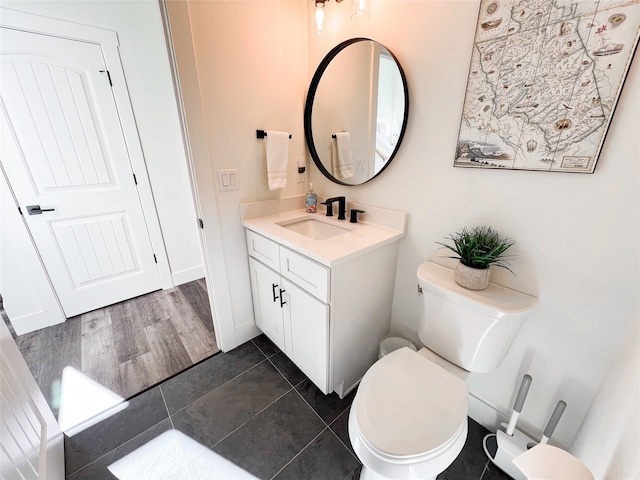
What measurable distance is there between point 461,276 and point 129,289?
2.62 m

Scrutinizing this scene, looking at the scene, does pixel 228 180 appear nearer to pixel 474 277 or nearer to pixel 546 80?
pixel 474 277

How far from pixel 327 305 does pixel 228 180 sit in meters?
0.89

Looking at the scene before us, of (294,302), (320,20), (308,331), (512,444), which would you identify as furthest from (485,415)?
(320,20)

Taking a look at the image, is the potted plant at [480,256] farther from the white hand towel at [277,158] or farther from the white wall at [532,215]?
the white hand towel at [277,158]

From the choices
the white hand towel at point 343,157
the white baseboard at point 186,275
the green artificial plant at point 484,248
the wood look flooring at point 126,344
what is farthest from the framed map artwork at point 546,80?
the white baseboard at point 186,275

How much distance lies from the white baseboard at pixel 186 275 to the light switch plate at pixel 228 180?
4.97ft

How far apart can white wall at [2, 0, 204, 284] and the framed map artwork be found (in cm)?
215

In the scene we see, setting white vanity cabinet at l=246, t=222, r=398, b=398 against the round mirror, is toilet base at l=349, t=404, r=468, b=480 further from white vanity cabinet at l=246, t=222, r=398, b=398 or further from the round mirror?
the round mirror

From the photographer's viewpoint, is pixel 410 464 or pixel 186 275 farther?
pixel 186 275

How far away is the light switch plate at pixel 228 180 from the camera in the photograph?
1.41 m

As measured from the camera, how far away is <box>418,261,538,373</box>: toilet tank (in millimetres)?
923

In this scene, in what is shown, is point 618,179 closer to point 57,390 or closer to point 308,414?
point 308,414

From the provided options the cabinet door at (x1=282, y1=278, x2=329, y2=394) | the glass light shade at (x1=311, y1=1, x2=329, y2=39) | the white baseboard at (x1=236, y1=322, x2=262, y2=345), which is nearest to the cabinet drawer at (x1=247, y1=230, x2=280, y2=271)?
the cabinet door at (x1=282, y1=278, x2=329, y2=394)

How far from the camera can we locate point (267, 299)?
1554 millimetres
